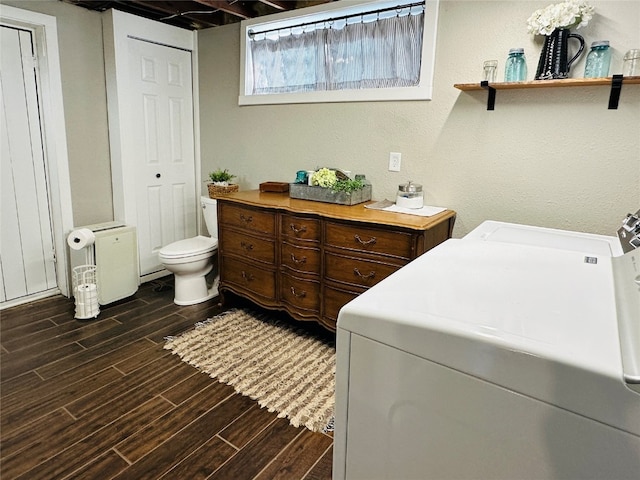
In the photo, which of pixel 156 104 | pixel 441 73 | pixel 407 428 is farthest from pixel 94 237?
pixel 407 428

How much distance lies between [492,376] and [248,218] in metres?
2.20

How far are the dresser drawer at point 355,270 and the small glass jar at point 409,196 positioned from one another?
0.47 meters

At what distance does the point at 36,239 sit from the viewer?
315 cm

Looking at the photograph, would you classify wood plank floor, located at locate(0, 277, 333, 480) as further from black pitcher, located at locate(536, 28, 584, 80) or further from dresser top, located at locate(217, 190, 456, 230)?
black pitcher, located at locate(536, 28, 584, 80)

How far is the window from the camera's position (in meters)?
2.58

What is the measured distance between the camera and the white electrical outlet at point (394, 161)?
107 inches

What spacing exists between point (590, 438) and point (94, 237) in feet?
10.3

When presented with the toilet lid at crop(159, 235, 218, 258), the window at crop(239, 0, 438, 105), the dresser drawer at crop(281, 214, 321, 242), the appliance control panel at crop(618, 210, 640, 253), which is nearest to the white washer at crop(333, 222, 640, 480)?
the appliance control panel at crop(618, 210, 640, 253)

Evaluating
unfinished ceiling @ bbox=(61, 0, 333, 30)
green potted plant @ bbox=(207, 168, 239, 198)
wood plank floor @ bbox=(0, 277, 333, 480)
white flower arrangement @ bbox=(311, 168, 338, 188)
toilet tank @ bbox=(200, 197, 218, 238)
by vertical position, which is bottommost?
wood plank floor @ bbox=(0, 277, 333, 480)

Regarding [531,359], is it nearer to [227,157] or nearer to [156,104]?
[227,157]

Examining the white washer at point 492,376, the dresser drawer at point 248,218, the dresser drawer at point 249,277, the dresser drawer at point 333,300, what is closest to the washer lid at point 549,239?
the white washer at point 492,376

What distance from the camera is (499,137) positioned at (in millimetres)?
2357

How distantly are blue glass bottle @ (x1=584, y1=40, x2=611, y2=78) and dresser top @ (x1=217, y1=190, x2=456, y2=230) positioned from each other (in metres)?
0.98

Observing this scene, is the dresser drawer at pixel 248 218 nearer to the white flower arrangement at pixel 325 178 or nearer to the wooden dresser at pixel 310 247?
the wooden dresser at pixel 310 247
